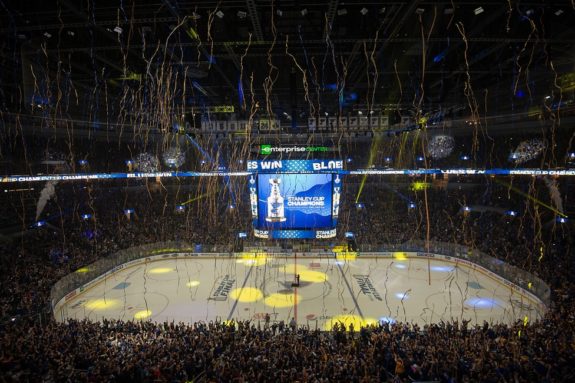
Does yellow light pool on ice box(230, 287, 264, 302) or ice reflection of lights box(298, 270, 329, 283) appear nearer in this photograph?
yellow light pool on ice box(230, 287, 264, 302)

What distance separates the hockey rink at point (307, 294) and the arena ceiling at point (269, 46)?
1033 cm

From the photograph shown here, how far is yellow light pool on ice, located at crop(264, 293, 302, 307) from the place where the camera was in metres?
17.9

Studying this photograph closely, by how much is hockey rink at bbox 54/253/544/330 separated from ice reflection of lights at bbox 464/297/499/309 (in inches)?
1.9

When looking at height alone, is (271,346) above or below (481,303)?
above

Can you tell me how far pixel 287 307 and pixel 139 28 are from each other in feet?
46.3

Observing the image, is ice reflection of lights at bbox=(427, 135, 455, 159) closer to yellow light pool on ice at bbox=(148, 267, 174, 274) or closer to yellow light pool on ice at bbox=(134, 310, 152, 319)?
yellow light pool on ice at bbox=(148, 267, 174, 274)

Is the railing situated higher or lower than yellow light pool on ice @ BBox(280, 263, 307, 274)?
higher

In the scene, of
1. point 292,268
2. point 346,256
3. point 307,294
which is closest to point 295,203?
point 292,268

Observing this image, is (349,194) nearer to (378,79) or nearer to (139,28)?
(378,79)

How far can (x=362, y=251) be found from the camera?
27.1 meters

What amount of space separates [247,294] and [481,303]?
41.6ft

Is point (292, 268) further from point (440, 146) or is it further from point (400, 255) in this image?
point (440, 146)

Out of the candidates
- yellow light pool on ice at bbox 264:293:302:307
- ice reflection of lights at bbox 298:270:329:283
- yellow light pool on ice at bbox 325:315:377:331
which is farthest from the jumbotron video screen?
yellow light pool on ice at bbox 325:315:377:331

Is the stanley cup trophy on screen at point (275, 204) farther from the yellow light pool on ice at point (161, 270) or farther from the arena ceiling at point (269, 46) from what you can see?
the yellow light pool on ice at point (161, 270)
